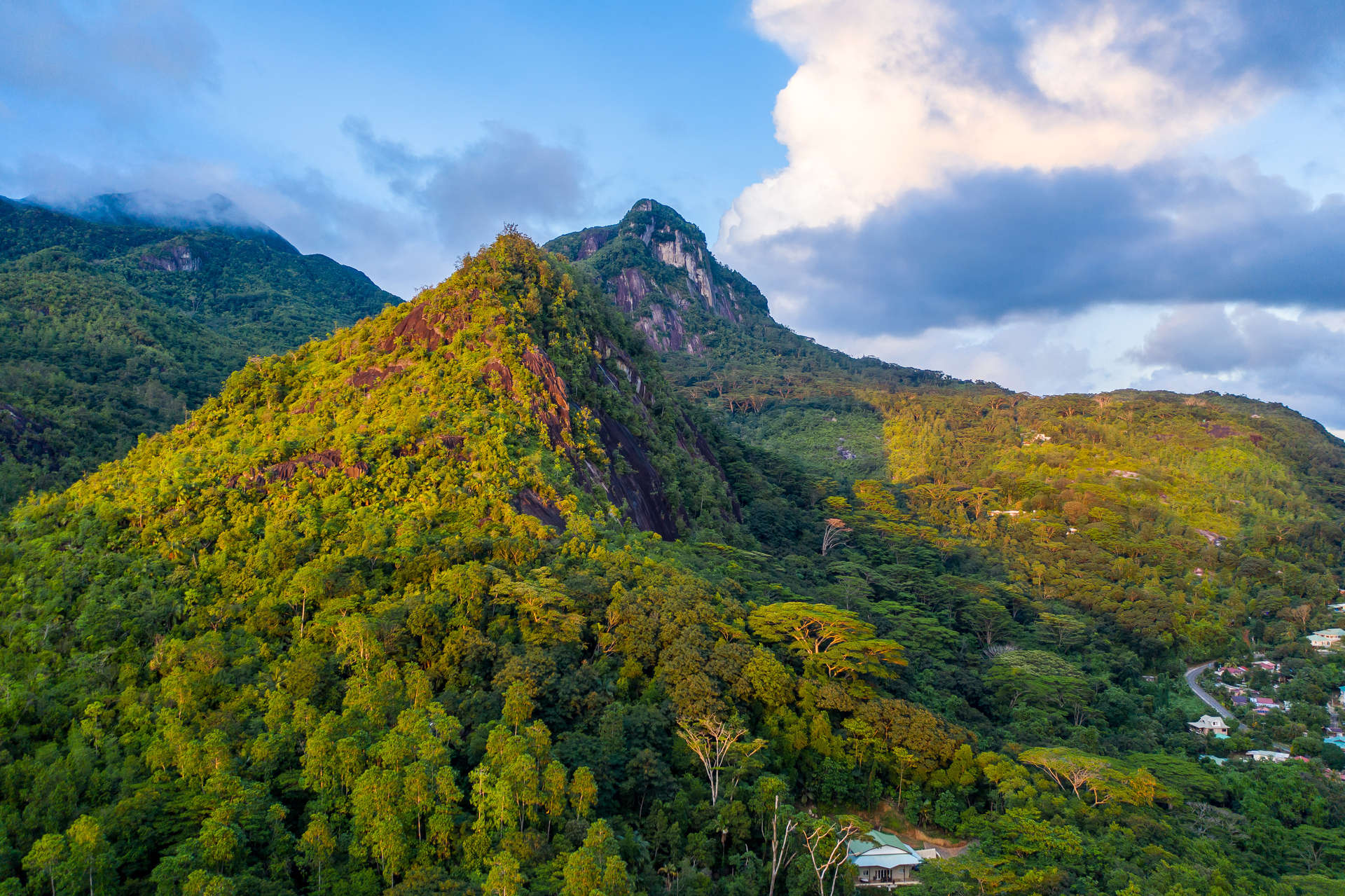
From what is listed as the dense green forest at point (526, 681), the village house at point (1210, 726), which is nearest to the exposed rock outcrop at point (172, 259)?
the dense green forest at point (526, 681)

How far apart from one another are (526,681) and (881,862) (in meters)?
11.9

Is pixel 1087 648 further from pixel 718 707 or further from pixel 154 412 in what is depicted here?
pixel 154 412

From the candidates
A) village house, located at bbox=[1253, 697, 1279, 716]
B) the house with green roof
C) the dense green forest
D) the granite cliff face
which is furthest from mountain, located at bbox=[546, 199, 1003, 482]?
the house with green roof

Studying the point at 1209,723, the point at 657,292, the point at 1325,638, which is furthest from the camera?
the point at 657,292

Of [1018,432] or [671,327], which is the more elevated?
[671,327]

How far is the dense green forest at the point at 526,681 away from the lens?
55.2ft

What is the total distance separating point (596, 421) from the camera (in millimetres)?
40750

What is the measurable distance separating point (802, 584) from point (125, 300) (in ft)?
339

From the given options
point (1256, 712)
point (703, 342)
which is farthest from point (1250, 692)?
point (703, 342)

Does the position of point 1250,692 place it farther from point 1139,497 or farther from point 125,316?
point 125,316

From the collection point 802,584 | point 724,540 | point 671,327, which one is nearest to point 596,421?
point 724,540

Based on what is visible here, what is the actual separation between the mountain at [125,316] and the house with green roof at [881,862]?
57983 mm

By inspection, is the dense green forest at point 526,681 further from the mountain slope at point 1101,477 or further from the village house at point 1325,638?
the mountain slope at point 1101,477

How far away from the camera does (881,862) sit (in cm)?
2195
